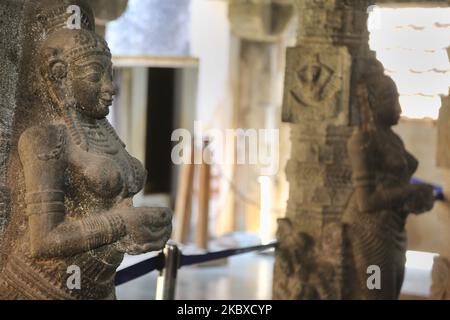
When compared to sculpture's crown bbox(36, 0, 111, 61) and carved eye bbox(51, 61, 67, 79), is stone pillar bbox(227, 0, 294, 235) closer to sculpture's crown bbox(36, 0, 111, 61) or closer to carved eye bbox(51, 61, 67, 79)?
sculpture's crown bbox(36, 0, 111, 61)

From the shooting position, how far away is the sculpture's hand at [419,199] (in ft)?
23.2

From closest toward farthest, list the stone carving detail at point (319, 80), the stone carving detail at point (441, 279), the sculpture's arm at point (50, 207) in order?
1. the sculpture's arm at point (50, 207)
2. the stone carving detail at point (319, 80)
3. the stone carving detail at point (441, 279)

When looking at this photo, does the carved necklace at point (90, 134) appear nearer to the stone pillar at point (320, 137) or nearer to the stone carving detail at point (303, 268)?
the stone pillar at point (320, 137)

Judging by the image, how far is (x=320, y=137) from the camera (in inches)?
293

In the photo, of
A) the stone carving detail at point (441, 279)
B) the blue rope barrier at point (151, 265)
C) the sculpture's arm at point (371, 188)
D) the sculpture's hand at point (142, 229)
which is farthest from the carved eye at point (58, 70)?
the stone carving detail at point (441, 279)

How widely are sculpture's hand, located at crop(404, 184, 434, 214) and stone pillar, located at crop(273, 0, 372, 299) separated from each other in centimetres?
44

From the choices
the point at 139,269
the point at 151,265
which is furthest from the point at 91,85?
the point at 151,265

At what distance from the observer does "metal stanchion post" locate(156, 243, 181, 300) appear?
6.53 metres

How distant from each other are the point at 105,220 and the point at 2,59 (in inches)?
31.5

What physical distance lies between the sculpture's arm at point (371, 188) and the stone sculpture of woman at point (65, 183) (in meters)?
2.32

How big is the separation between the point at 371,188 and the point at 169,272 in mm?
1362

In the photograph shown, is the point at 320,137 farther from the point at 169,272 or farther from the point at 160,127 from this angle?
the point at 160,127
